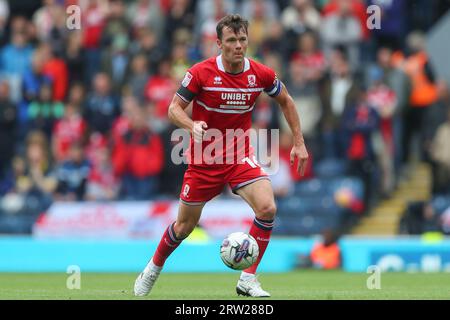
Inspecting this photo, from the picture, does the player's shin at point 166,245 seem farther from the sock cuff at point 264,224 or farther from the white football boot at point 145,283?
the sock cuff at point 264,224

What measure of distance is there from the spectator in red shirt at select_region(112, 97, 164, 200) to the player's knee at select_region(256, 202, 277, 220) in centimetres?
987

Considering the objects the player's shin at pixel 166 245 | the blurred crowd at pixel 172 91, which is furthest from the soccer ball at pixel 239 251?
the blurred crowd at pixel 172 91

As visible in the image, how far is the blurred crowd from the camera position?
→ 22.2m

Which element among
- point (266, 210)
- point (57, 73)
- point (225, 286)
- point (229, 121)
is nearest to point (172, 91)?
point (57, 73)

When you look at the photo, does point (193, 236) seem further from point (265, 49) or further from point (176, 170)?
point (265, 49)

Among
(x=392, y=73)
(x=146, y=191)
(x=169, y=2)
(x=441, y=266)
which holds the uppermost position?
(x=169, y=2)

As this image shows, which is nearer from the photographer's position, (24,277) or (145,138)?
(24,277)

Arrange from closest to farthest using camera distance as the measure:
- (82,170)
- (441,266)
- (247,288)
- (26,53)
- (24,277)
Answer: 1. (247,288)
2. (24,277)
3. (441,266)
4. (82,170)
5. (26,53)

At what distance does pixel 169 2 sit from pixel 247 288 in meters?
13.1

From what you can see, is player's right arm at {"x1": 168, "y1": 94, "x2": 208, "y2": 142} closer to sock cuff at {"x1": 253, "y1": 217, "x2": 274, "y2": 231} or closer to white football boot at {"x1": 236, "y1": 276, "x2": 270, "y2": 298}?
sock cuff at {"x1": 253, "y1": 217, "x2": 274, "y2": 231}

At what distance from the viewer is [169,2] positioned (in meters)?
24.9

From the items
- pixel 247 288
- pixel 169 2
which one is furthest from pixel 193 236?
pixel 247 288
